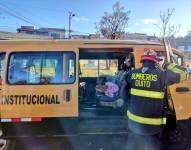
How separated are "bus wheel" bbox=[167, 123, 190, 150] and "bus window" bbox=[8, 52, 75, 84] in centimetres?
190

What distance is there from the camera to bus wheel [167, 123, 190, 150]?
5.36 m

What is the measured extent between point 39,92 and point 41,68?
419 millimetres

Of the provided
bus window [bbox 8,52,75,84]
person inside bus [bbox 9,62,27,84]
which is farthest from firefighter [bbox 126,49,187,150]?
person inside bus [bbox 9,62,27,84]

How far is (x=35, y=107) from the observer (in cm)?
551

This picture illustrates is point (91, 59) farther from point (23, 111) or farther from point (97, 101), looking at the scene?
point (23, 111)

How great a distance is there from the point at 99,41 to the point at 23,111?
1.81m

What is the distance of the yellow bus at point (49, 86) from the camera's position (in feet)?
18.0

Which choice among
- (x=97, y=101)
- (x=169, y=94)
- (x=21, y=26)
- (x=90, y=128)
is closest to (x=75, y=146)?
(x=90, y=128)

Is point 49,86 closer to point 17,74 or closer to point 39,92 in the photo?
point 39,92

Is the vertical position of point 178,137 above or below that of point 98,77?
below

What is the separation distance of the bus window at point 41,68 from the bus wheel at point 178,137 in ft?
6.24

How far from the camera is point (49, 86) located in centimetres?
552

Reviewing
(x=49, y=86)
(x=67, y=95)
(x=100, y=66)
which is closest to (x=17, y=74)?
(x=49, y=86)

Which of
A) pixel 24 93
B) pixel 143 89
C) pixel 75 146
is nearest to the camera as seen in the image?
pixel 143 89
